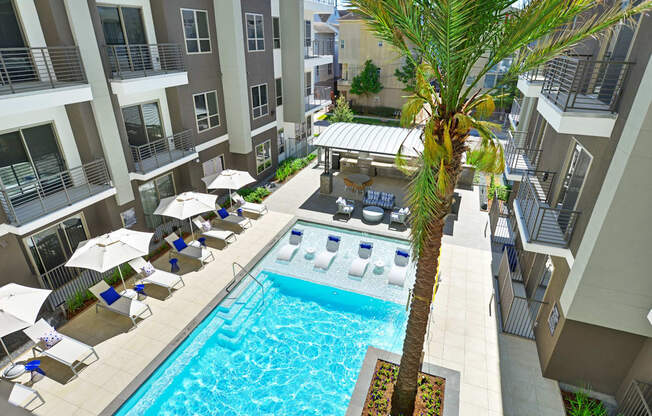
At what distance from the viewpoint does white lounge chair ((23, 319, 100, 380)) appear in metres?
10.4

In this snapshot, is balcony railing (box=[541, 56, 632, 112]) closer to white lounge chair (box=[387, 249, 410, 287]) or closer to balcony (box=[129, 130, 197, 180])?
white lounge chair (box=[387, 249, 410, 287])

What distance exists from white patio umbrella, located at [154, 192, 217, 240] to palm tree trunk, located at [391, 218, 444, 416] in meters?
10.5

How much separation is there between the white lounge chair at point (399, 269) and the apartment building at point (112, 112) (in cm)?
1097

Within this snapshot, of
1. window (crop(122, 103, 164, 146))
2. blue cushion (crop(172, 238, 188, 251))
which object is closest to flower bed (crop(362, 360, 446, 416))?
blue cushion (crop(172, 238, 188, 251))

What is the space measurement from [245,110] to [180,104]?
13.4ft

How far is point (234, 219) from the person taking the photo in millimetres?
18375

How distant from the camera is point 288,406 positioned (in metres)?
10.3

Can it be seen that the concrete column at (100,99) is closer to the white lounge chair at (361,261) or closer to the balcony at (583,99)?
the white lounge chair at (361,261)

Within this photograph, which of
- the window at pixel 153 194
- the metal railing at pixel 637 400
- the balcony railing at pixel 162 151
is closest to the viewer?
the metal railing at pixel 637 400

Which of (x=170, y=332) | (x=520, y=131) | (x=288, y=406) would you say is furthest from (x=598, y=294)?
(x=170, y=332)

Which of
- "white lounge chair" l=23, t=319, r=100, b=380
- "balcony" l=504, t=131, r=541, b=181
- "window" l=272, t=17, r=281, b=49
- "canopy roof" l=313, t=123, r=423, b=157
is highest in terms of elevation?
"window" l=272, t=17, r=281, b=49

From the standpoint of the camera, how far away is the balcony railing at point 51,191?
1112 centimetres

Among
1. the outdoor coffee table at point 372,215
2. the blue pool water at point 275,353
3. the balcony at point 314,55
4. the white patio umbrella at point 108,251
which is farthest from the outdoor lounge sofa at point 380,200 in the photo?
the white patio umbrella at point 108,251

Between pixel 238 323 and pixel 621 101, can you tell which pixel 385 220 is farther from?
pixel 621 101
